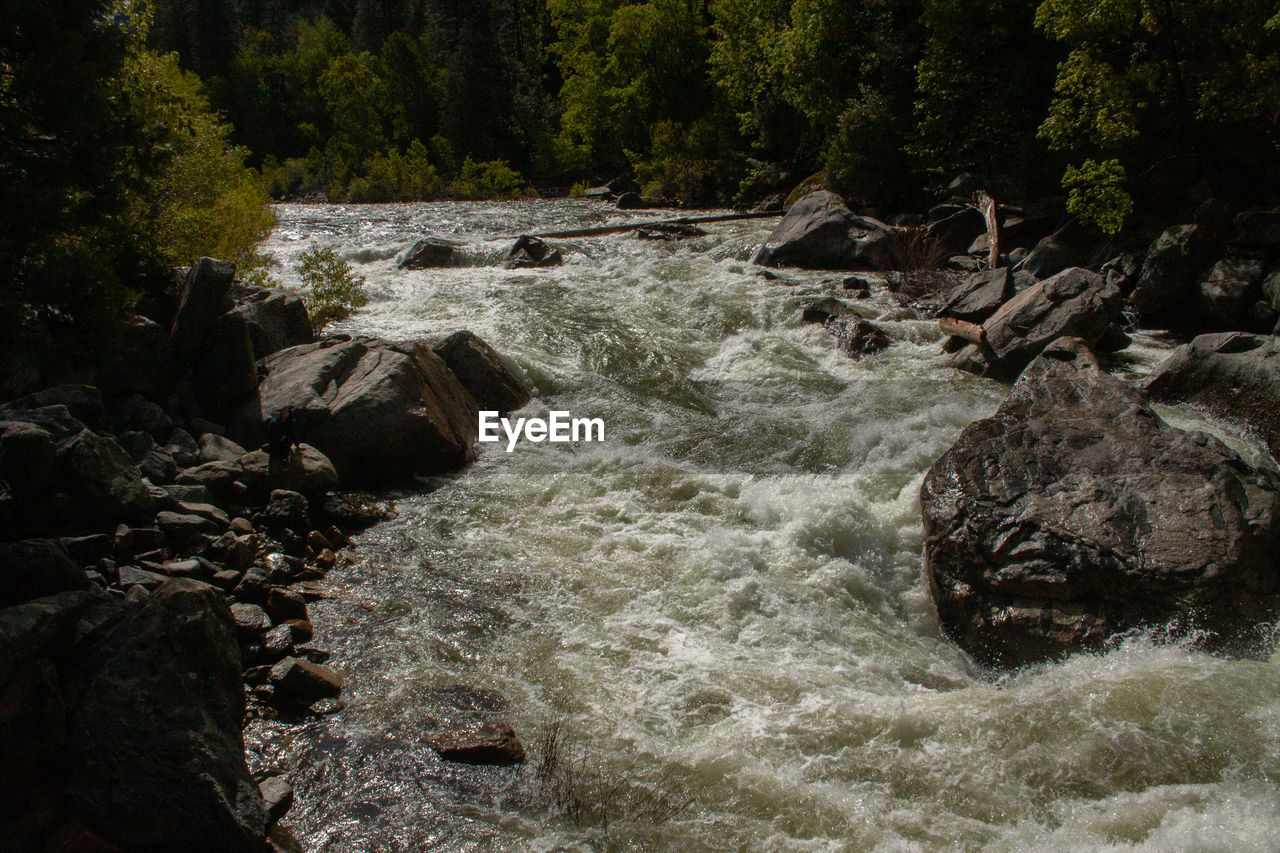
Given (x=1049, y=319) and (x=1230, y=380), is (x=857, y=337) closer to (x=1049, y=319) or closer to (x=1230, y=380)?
(x=1049, y=319)

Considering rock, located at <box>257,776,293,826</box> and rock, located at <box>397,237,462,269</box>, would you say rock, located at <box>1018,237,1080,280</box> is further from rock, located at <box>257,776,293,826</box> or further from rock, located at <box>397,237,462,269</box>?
rock, located at <box>257,776,293,826</box>

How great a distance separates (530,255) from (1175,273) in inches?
490

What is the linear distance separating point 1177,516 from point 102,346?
26.1 feet

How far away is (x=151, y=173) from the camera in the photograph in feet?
18.4

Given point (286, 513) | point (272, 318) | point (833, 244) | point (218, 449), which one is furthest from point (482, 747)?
point (833, 244)

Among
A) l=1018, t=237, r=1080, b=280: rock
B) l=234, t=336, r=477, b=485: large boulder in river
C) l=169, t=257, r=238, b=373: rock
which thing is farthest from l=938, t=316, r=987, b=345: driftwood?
l=169, t=257, r=238, b=373: rock

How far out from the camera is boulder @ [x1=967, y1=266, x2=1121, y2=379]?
10.4 metres

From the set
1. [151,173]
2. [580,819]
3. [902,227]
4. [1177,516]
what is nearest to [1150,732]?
[1177,516]

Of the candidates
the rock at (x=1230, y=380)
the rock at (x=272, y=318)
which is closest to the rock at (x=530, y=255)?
the rock at (x=272, y=318)

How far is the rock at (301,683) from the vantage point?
5.20 metres

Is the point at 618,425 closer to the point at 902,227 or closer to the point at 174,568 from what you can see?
the point at 174,568

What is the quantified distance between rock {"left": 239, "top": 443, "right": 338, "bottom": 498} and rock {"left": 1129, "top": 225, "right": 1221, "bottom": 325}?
39.8ft

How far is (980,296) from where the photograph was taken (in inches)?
484

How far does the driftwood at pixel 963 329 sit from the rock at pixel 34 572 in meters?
10.7
